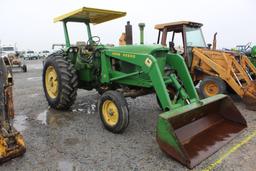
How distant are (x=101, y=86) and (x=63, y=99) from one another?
2.80ft

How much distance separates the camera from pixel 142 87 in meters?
4.83

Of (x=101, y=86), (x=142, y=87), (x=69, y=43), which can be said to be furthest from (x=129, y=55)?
(x=69, y=43)

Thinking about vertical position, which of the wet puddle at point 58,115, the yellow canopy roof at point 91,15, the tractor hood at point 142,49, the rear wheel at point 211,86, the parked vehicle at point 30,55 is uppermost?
the yellow canopy roof at point 91,15

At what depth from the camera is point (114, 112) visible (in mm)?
4395

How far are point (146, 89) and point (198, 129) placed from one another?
1.29m

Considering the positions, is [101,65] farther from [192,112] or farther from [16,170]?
[16,170]

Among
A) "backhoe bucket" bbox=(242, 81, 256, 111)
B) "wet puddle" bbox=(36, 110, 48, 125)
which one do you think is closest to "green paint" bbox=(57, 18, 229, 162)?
"wet puddle" bbox=(36, 110, 48, 125)

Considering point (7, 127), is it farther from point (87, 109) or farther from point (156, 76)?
point (87, 109)

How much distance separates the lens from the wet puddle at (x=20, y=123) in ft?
15.8

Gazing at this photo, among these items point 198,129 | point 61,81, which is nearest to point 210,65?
point 198,129

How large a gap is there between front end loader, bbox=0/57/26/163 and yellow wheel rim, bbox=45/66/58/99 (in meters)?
2.23

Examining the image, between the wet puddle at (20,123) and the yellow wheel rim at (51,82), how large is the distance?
2.66ft

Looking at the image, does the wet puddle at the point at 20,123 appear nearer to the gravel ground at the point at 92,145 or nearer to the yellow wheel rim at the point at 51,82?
the gravel ground at the point at 92,145

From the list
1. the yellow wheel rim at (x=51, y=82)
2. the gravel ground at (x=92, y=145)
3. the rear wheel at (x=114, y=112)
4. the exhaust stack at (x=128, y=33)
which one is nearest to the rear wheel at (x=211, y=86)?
the gravel ground at (x=92, y=145)
